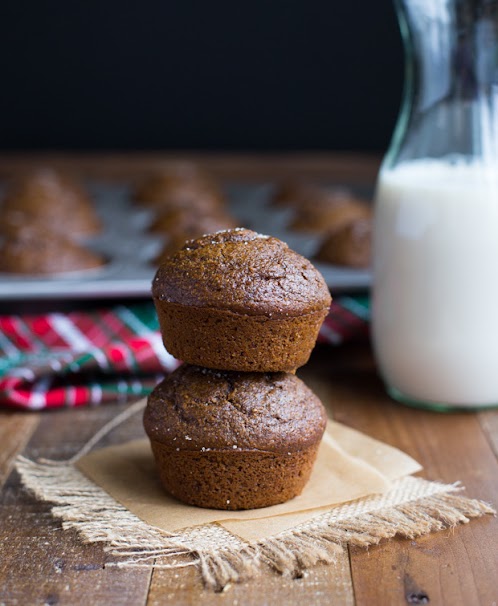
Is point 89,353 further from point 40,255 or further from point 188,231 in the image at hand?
point 188,231

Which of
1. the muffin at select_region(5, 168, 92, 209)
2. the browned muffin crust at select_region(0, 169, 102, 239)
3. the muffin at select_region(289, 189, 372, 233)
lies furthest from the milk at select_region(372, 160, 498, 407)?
the muffin at select_region(5, 168, 92, 209)

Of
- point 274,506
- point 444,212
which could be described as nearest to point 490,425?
point 444,212

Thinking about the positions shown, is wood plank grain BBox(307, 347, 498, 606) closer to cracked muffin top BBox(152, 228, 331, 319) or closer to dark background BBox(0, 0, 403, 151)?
cracked muffin top BBox(152, 228, 331, 319)

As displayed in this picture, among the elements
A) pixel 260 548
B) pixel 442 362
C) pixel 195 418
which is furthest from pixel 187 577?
pixel 442 362

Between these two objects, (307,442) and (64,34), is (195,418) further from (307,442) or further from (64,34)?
(64,34)

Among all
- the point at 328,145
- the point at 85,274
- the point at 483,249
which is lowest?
the point at 328,145

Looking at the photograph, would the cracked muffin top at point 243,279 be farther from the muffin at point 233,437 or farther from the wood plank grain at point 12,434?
the wood plank grain at point 12,434
